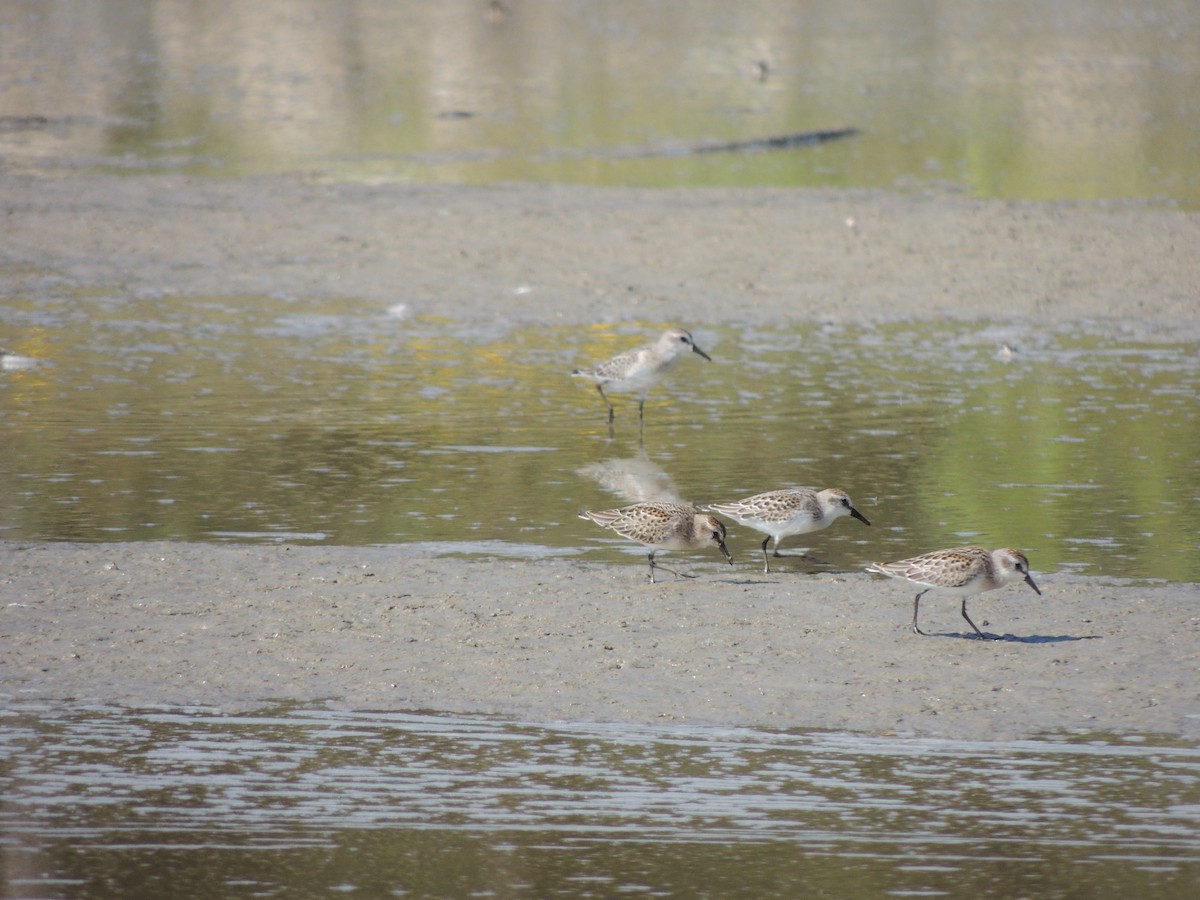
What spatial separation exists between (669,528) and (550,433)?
444cm

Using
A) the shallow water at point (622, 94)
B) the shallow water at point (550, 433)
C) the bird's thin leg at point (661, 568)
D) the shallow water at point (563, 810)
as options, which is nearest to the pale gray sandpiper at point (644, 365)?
the shallow water at point (550, 433)

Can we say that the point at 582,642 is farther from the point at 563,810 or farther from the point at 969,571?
the point at 563,810

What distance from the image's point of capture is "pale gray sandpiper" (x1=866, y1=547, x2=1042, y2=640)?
9.76m

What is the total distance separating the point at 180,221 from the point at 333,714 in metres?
15.7

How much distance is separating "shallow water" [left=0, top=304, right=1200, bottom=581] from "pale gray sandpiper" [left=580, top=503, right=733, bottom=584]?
2.27 ft

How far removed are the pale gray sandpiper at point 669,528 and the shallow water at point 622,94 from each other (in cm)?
1629

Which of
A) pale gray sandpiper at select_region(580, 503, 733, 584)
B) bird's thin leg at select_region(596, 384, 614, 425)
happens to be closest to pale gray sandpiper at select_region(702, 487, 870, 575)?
pale gray sandpiper at select_region(580, 503, 733, 584)

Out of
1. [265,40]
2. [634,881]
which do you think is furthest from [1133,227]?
[265,40]

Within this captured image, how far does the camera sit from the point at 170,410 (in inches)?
609

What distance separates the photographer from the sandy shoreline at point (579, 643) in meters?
8.84

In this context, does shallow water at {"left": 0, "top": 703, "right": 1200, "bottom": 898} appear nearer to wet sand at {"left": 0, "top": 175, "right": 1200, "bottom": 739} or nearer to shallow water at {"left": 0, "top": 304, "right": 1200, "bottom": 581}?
wet sand at {"left": 0, "top": 175, "right": 1200, "bottom": 739}

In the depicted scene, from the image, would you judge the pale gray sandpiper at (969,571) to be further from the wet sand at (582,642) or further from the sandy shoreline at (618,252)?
the sandy shoreline at (618,252)

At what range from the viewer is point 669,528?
1080cm

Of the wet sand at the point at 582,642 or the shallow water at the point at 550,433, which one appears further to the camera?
the shallow water at the point at 550,433
